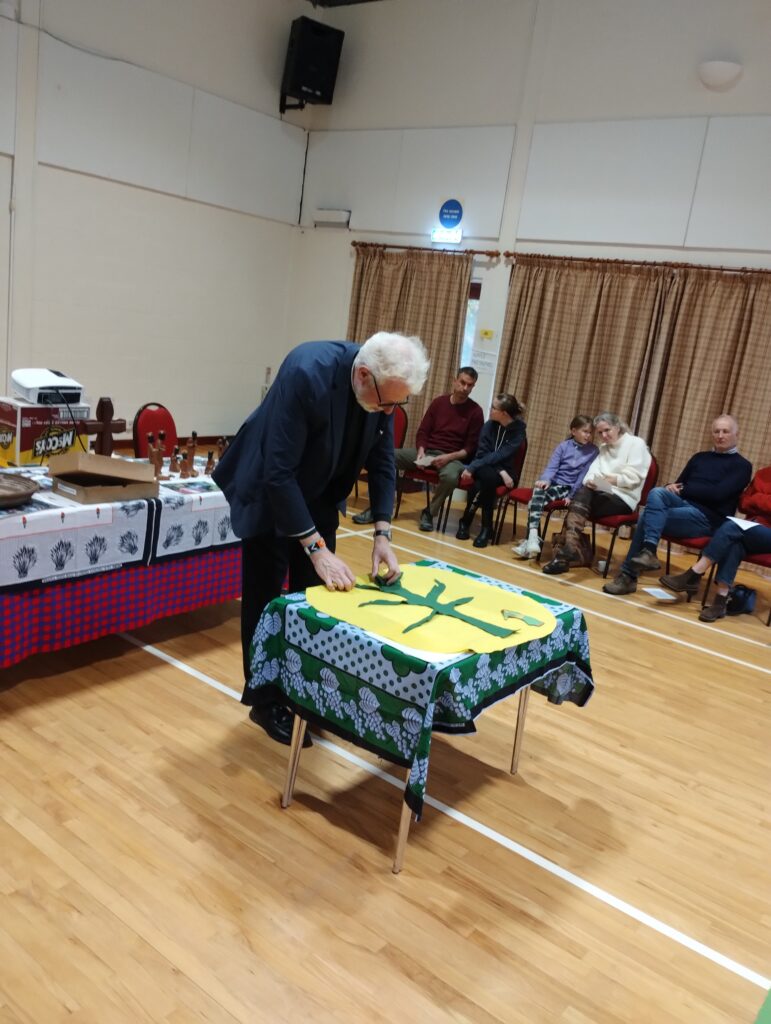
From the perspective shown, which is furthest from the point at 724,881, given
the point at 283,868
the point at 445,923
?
the point at 283,868

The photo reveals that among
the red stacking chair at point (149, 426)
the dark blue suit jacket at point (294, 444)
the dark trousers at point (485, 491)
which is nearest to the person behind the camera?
the dark blue suit jacket at point (294, 444)

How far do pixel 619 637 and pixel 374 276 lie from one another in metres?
4.95

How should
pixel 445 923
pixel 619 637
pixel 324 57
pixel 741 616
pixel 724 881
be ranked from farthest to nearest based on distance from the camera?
pixel 324 57, pixel 741 616, pixel 619 637, pixel 724 881, pixel 445 923

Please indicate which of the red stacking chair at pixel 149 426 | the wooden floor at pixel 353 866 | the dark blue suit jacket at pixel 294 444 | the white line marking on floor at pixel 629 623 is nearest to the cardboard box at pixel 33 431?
the red stacking chair at pixel 149 426

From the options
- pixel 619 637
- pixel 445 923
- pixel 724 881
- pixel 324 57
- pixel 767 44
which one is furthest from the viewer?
pixel 324 57

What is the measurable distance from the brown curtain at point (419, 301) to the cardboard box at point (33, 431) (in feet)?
14.6

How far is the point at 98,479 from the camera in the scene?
117 inches

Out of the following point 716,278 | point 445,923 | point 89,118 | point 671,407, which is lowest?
point 445,923

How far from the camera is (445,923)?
6.44 feet

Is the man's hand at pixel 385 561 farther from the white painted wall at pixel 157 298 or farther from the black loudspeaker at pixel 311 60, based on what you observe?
the black loudspeaker at pixel 311 60

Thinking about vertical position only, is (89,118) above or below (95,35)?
below

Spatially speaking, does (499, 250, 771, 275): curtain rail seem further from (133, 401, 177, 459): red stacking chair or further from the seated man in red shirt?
(133, 401, 177, 459): red stacking chair

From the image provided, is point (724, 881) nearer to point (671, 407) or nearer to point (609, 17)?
point (671, 407)

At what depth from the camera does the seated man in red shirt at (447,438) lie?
593 centimetres
